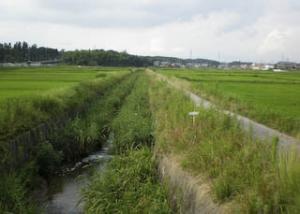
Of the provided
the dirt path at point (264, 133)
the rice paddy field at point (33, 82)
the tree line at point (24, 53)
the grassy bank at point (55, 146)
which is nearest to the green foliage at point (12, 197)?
the grassy bank at point (55, 146)

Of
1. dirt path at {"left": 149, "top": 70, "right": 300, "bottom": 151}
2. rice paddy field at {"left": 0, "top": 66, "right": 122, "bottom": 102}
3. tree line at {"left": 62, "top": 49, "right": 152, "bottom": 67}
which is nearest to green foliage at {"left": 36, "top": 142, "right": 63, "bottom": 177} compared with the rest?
rice paddy field at {"left": 0, "top": 66, "right": 122, "bottom": 102}

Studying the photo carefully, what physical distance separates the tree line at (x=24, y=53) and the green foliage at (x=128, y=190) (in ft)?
265

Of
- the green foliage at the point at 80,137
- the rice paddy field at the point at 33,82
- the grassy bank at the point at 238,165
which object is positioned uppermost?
the grassy bank at the point at 238,165

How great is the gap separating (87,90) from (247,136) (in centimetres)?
1846

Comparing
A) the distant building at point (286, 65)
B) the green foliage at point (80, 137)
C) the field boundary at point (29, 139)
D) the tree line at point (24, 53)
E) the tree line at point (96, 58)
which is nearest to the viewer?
the field boundary at point (29, 139)

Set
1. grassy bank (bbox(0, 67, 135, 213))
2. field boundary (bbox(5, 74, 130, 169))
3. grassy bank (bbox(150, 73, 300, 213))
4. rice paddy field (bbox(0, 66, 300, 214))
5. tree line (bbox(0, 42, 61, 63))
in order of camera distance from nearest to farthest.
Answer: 1. grassy bank (bbox(150, 73, 300, 213))
2. rice paddy field (bbox(0, 66, 300, 214))
3. grassy bank (bbox(0, 67, 135, 213))
4. field boundary (bbox(5, 74, 130, 169))
5. tree line (bbox(0, 42, 61, 63))

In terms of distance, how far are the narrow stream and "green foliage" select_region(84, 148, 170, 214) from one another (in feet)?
2.28

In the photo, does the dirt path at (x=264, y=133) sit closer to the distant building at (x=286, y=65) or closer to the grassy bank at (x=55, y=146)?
the grassy bank at (x=55, y=146)

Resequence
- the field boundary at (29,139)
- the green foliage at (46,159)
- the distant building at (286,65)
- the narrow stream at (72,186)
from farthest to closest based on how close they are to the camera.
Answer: the distant building at (286,65), the green foliage at (46,159), the field boundary at (29,139), the narrow stream at (72,186)

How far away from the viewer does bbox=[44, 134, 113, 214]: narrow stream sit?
1021 centimetres

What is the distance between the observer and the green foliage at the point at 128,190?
8.52 m

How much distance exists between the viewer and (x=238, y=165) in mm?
6320

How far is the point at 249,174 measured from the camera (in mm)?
5941

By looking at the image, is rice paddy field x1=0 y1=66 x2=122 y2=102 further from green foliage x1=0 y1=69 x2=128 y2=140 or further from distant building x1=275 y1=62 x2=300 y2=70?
distant building x1=275 y1=62 x2=300 y2=70
